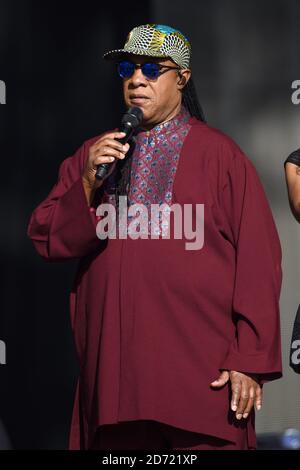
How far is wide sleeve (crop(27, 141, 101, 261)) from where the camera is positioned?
2830 mm

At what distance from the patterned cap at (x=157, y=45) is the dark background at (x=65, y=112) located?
3.72 ft

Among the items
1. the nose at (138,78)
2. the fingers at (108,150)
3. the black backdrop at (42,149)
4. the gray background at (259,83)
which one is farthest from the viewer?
the black backdrop at (42,149)

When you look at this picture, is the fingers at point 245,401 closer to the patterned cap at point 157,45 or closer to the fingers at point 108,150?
the fingers at point 108,150

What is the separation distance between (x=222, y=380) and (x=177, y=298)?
25 cm

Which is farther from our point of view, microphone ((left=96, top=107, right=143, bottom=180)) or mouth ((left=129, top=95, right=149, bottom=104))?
mouth ((left=129, top=95, right=149, bottom=104))

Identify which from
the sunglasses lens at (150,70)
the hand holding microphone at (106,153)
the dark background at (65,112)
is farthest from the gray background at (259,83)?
the hand holding microphone at (106,153)

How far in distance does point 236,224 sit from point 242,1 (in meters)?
1.59

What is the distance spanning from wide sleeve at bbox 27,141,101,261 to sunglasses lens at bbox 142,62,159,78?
355 mm

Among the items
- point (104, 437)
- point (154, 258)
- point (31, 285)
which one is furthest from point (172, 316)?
point (31, 285)

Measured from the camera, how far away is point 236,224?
2857 mm

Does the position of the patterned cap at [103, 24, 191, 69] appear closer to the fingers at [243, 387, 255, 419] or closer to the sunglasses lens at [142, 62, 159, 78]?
the sunglasses lens at [142, 62, 159, 78]

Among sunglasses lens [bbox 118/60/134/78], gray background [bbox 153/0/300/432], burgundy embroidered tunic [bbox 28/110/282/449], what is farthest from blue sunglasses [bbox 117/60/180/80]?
gray background [bbox 153/0/300/432]

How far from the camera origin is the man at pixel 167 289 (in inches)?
108

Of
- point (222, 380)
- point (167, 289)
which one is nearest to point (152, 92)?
point (167, 289)
